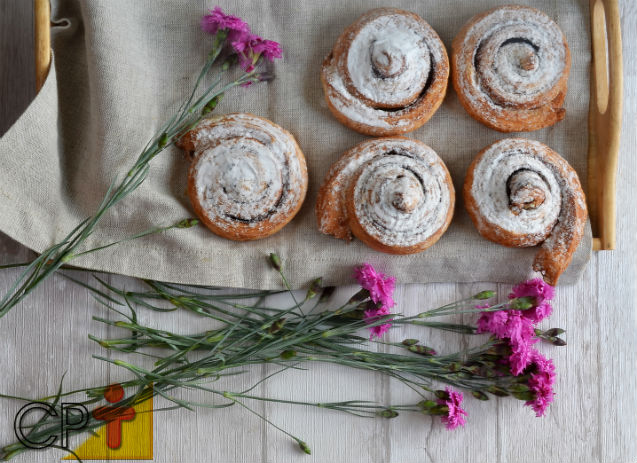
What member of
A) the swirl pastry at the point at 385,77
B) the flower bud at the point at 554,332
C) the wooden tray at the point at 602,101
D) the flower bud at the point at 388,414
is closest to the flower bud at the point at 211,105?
the swirl pastry at the point at 385,77

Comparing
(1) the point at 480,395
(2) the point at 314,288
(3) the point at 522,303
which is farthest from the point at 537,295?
(2) the point at 314,288

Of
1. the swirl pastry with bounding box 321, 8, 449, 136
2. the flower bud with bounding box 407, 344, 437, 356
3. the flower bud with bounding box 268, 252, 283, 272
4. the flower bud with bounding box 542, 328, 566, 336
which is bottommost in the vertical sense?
the flower bud with bounding box 407, 344, 437, 356

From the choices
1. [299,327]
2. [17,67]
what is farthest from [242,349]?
[17,67]

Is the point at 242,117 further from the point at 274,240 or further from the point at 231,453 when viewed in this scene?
the point at 231,453

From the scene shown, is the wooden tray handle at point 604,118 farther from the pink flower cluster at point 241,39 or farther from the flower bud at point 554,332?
the pink flower cluster at point 241,39

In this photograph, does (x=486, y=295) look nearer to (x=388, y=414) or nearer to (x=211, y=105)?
(x=388, y=414)

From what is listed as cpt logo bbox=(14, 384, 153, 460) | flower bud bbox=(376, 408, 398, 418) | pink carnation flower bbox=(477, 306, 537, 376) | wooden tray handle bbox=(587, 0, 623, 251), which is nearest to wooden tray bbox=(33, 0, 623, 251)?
wooden tray handle bbox=(587, 0, 623, 251)

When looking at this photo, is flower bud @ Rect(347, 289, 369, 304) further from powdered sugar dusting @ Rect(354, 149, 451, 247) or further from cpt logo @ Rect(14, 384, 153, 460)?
cpt logo @ Rect(14, 384, 153, 460)
